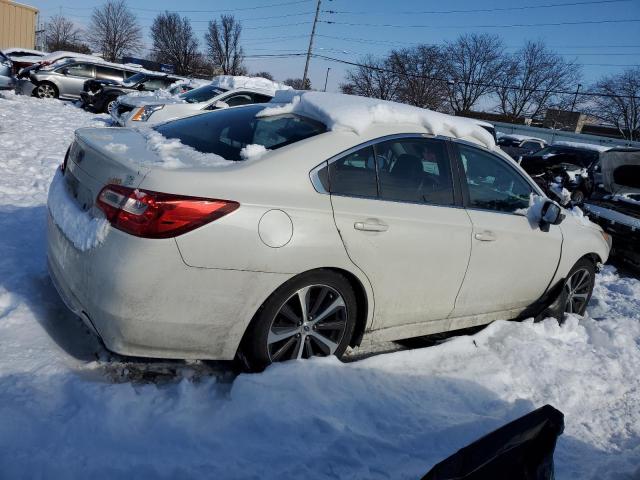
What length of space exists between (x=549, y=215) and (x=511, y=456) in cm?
277

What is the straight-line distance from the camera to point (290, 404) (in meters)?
2.57

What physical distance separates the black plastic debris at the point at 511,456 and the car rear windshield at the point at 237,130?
1931mm

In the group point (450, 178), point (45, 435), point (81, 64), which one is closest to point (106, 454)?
point (45, 435)

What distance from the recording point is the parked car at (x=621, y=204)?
693cm

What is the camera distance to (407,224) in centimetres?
306

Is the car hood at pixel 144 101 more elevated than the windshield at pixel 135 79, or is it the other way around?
the windshield at pixel 135 79

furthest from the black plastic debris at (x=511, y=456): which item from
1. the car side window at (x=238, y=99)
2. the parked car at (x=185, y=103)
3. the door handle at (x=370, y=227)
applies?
the car side window at (x=238, y=99)

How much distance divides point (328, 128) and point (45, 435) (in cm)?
209

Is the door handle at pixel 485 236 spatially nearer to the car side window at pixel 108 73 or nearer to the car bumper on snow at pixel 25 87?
the car bumper on snow at pixel 25 87

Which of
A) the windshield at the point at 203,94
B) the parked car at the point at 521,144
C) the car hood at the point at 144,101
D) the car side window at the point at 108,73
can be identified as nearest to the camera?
the car hood at the point at 144,101

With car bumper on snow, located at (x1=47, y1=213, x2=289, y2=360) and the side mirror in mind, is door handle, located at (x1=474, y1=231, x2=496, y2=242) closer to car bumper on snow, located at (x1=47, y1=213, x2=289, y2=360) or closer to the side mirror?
the side mirror

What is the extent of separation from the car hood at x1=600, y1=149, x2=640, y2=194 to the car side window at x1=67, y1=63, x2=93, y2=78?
16688mm

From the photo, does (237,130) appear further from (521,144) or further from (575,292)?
(521,144)

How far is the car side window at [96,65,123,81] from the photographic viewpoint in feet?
60.5
